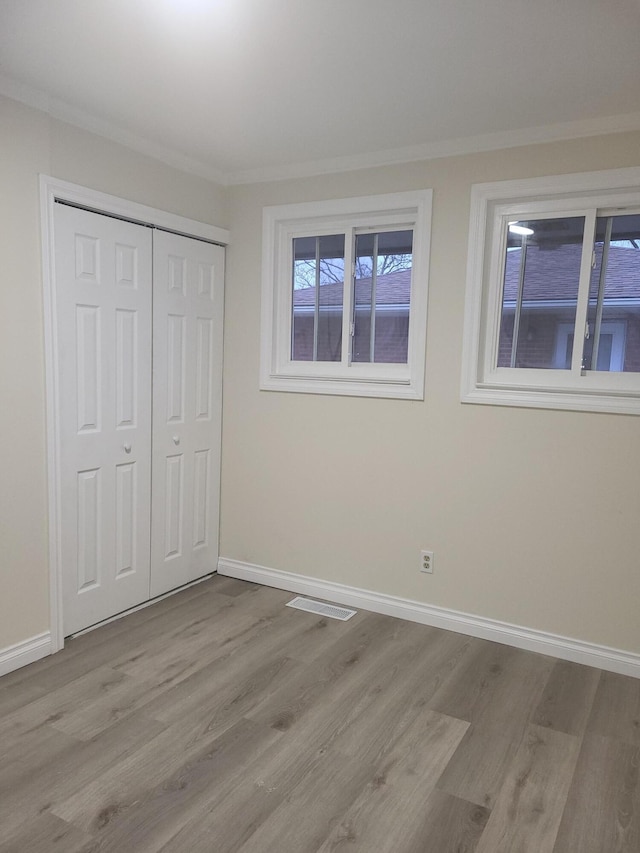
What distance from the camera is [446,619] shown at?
3176 millimetres

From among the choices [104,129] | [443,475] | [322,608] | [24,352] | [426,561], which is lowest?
[322,608]

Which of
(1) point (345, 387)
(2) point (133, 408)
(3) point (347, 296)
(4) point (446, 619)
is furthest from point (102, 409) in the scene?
(4) point (446, 619)

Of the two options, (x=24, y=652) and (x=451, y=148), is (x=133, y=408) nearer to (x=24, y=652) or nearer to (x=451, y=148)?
(x=24, y=652)

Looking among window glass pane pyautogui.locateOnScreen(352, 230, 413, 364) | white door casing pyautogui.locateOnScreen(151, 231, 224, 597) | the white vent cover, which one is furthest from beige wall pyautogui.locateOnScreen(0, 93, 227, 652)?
window glass pane pyautogui.locateOnScreen(352, 230, 413, 364)

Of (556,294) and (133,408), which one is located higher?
→ (556,294)

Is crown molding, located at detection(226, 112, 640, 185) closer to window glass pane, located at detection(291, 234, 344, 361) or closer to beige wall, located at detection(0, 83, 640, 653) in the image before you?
beige wall, located at detection(0, 83, 640, 653)

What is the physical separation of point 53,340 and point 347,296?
5.10 ft

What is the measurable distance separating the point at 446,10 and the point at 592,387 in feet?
5.48

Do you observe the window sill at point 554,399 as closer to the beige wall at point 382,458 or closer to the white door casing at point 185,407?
the beige wall at point 382,458

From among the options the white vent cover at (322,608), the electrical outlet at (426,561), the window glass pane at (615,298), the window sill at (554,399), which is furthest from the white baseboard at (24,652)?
the window glass pane at (615,298)

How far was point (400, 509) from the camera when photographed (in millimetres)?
3271

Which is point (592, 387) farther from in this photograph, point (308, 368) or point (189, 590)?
point (189, 590)

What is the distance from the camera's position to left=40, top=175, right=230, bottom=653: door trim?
2623mm

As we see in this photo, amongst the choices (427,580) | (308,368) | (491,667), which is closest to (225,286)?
(308,368)
